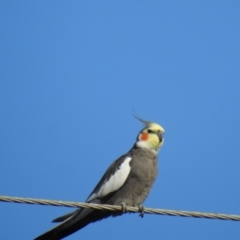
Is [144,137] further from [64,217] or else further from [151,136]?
[64,217]

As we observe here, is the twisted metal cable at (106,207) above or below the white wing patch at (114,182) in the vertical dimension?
below

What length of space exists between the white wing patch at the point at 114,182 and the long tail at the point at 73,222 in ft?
1.13

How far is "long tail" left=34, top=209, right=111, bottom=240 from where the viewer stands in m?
7.69

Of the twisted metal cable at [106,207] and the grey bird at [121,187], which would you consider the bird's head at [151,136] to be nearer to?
the grey bird at [121,187]

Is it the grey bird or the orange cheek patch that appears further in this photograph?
the orange cheek patch

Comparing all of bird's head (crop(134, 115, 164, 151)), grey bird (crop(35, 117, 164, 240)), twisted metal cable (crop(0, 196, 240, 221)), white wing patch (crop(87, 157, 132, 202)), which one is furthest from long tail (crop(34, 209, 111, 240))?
bird's head (crop(134, 115, 164, 151))

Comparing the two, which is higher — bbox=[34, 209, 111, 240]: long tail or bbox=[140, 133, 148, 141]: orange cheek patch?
bbox=[140, 133, 148, 141]: orange cheek patch

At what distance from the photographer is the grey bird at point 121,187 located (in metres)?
7.95

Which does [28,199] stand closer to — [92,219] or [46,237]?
[46,237]

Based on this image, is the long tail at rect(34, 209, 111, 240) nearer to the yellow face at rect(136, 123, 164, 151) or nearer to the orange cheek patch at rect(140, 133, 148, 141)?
the yellow face at rect(136, 123, 164, 151)

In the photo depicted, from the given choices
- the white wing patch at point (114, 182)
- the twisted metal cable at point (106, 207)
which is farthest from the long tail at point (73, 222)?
the twisted metal cable at point (106, 207)

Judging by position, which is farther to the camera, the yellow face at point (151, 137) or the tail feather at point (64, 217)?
the yellow face at point (151, 137)

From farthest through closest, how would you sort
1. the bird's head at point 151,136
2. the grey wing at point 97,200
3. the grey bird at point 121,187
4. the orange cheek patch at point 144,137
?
1. the orange cheek patch at point 144,137
2. the bird's head at point 151,136
3. the grey bird at point 121,187
4. the grey wing at point 97,200

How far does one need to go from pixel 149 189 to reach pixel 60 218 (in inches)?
57.7
